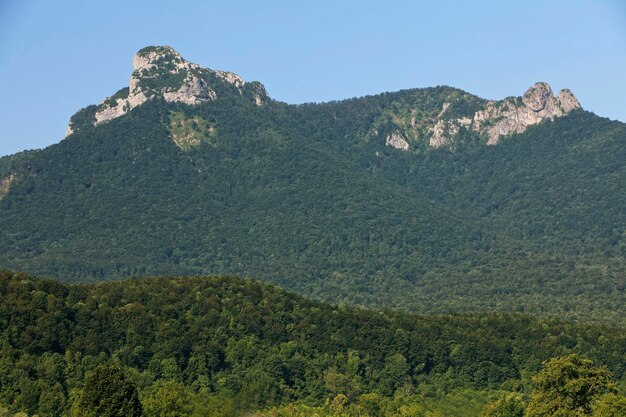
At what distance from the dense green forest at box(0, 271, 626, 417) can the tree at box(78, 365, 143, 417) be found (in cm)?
2099

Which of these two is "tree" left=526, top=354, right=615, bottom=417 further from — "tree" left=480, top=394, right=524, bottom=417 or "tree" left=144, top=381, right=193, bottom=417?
"tree" left=144, top=381, right=193, bottom=417

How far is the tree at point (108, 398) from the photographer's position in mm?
97812

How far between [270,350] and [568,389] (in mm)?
43783

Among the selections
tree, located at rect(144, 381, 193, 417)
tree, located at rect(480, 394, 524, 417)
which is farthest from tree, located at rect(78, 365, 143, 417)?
tree, located at rect(480, 394, 524, 417)

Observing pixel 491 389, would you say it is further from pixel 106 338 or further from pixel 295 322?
pixel 106 338

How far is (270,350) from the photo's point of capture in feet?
501

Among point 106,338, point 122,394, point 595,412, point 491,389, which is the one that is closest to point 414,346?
point 491,389

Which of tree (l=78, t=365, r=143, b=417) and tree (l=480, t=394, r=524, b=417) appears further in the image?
tree (l=480, t=394, r=524, b=417)

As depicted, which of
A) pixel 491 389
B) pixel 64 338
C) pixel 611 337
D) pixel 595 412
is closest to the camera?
pixel 595 412

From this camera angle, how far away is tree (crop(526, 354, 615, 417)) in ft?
382

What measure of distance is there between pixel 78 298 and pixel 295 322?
25.0m

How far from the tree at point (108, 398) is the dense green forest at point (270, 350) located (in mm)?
20987

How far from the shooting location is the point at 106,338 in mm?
145000

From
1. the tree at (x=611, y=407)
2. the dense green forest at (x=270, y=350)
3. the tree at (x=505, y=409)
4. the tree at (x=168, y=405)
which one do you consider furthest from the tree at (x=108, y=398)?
the tree at (x=611, y=407)
